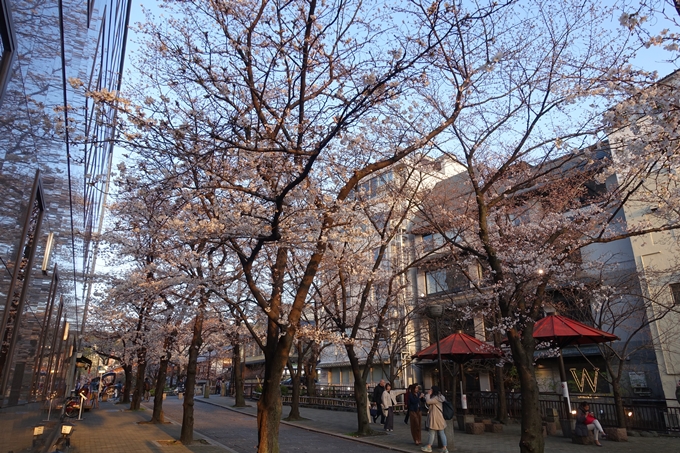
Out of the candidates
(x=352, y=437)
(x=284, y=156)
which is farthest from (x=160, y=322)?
(x=284, y=156)

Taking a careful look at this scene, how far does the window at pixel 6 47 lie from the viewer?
232cm

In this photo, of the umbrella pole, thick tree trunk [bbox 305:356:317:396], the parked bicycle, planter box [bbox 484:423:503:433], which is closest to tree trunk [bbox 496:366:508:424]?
planter box [bbox 484:423:503:433]

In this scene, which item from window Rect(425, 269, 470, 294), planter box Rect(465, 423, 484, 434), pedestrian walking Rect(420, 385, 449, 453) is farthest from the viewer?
window Rect(425, 269, 470, 294)

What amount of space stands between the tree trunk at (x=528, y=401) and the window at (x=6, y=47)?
358 inches

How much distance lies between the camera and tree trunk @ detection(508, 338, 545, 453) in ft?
27.6

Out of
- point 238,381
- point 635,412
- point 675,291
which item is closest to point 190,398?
point 635,412

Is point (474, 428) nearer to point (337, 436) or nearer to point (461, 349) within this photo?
point (461, 349)

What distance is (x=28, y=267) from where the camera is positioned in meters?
3.90

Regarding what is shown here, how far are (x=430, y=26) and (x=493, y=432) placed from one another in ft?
46.3

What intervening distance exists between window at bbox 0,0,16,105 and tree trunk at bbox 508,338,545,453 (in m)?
9.09

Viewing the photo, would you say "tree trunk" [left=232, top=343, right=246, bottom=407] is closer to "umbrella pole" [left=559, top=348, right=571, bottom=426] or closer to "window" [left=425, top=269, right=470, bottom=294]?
"window" [left=425, top=269, right=470, bottom=294]

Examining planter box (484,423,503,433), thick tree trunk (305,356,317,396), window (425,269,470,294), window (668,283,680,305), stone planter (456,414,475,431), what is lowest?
planter box (484,423,503,433)

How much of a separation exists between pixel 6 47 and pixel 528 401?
9425mm

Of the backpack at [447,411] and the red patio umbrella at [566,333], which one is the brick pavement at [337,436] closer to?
the backpack at [447,411]
